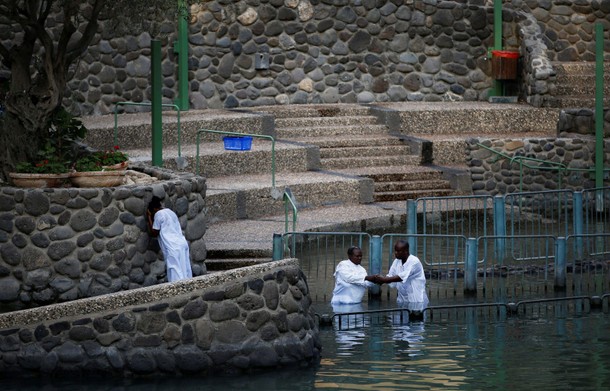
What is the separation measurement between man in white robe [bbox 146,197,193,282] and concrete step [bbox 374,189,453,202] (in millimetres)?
8095

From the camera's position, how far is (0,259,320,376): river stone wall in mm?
14703

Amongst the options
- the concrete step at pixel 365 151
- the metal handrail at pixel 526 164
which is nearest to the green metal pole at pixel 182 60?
the concrete step at pixel 365 151

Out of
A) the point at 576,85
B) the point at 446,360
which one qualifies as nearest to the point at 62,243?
the point at 446,360

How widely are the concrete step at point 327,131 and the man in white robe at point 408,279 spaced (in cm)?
933

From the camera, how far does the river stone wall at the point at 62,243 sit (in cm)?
1700

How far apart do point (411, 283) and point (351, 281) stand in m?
0.72

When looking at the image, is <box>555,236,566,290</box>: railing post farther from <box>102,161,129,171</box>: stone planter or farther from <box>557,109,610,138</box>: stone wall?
<box>557,109,610,138</box>: stone wall

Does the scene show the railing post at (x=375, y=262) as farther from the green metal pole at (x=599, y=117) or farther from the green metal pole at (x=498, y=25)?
the green metal pole at (x=498, y=25)

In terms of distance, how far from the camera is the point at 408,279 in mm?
17500

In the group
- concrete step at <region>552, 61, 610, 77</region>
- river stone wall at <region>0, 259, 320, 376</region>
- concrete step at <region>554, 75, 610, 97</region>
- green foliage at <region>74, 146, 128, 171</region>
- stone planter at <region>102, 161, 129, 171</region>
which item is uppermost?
concrete step at <region>552, 61, 610, 77</region>

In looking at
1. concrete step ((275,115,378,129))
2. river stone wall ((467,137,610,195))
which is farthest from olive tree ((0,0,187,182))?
river stone wall ((467,137,610,195))

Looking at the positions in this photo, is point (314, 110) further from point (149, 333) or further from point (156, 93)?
point (149, 333)

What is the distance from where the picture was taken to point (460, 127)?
2841 cm

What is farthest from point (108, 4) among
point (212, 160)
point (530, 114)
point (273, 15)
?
point (530, 114)
